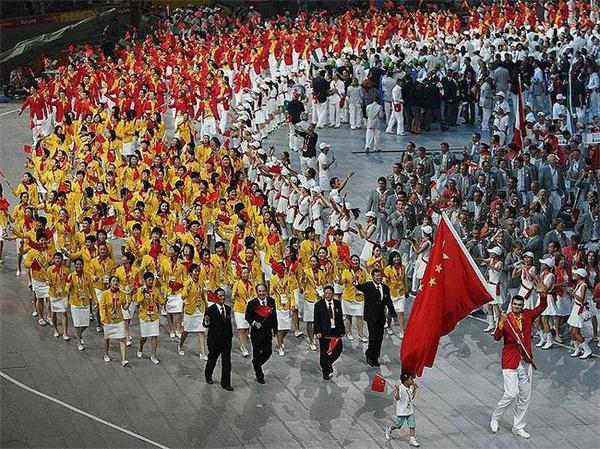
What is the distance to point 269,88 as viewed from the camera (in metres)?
36.2

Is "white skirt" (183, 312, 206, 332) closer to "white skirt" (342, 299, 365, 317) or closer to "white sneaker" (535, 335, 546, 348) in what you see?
"white skirt" (342, 299, 365, 317)

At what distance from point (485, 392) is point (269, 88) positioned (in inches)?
700

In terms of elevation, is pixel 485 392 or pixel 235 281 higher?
pixel 235 281

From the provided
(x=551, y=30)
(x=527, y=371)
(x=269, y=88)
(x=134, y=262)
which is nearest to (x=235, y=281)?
(x=134, y=262)

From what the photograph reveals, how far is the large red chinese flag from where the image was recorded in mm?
17406

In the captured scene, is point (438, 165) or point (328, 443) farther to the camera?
point (438, 165)

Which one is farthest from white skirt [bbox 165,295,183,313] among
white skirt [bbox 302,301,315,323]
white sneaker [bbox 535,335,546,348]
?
white sneaker [bbox 535,335,546,348]

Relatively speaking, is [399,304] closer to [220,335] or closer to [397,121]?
[220,335]

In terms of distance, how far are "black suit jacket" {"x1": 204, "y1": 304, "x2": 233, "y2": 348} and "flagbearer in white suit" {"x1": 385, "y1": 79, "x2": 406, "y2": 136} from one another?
1710cm

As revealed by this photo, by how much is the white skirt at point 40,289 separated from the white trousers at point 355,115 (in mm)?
15655

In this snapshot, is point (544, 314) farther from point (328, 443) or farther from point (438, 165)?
point (438, 165)

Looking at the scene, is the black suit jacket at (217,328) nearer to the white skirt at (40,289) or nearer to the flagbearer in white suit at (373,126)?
the white skirt at (40,289)

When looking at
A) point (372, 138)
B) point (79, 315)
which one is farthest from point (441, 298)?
point (372, 138)

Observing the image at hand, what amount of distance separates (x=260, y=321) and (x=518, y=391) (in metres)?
4.31
